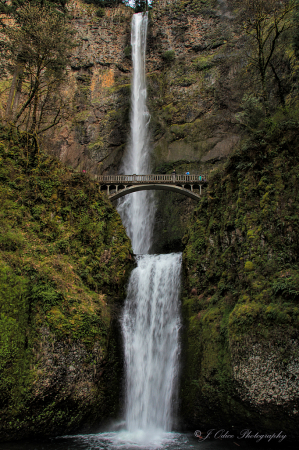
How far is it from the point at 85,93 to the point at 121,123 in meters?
6.65

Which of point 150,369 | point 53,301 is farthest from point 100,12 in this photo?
point 150,369

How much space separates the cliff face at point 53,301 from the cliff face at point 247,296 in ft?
12.1

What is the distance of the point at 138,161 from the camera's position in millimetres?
31250

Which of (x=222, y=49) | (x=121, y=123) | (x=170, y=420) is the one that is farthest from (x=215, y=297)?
(x=222, y=49)

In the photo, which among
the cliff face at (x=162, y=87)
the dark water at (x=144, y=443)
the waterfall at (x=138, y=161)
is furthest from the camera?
the cliff face at (x=162, y=87)

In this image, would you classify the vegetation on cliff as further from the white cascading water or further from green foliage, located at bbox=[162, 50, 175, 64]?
green foliage, located at bbox=[162, 50, 175, 64]

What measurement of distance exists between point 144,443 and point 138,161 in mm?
24252

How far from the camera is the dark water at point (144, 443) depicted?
1045 centimetres

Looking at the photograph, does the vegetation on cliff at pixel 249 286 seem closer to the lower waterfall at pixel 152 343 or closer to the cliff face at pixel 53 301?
the lower waterfall at pixel 152 343

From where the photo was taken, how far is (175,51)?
3709 centimetres

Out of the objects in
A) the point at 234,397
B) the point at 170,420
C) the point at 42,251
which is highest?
the point at 42,251

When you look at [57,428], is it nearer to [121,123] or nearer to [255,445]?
[255,445]

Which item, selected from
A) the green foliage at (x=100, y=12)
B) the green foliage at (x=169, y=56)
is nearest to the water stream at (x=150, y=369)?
the green foliage at (x=169, y=56)

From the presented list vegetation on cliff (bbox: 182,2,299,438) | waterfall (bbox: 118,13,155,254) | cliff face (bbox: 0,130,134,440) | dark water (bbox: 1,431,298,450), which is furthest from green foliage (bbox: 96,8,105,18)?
dark water (bbox: 1,431,298,450)
